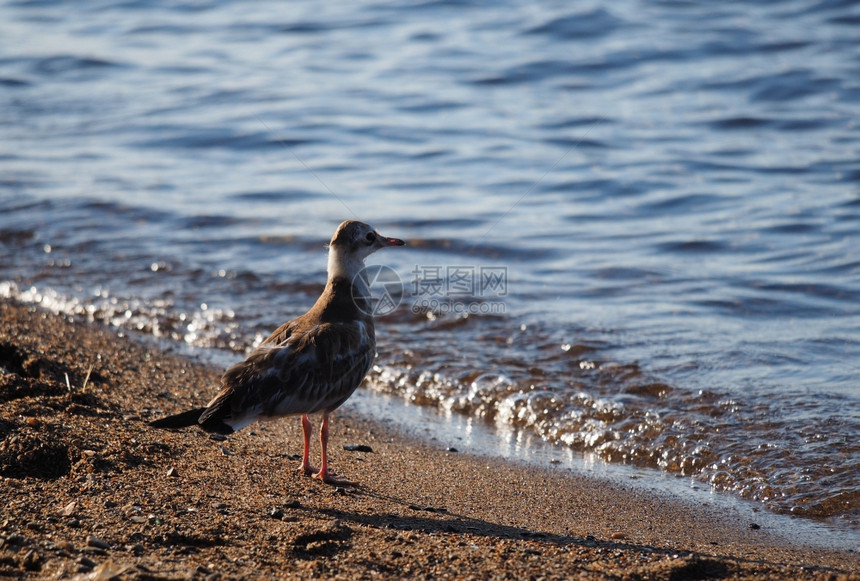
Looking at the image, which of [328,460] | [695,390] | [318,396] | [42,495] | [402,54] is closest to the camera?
[42,495]

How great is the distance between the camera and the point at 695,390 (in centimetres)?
728

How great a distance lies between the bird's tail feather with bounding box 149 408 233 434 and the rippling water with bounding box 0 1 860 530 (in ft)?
8.79

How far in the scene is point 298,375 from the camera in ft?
18.3

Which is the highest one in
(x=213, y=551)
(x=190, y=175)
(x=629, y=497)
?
(x=190, y=175)

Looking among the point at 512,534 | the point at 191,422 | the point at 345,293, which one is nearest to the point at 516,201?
the point at 345,293

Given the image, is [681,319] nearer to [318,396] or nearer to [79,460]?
[318,396]

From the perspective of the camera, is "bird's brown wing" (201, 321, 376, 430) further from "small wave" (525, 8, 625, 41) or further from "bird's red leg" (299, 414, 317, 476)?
"small wave" (525, 8, 625, 41)

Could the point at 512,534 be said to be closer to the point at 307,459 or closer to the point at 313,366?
the point at 307,459

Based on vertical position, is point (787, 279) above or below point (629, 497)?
above

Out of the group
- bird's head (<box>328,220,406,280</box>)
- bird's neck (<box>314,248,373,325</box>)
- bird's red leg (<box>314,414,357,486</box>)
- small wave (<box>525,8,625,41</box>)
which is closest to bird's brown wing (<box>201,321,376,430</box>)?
bird's neck (<box>314,248,373,325</box>)

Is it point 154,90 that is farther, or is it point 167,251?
point 154,90

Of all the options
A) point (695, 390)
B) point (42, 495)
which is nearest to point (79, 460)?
point (42, 495)

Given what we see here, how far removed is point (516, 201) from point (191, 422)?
839 cm

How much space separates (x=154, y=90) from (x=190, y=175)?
5497mm
